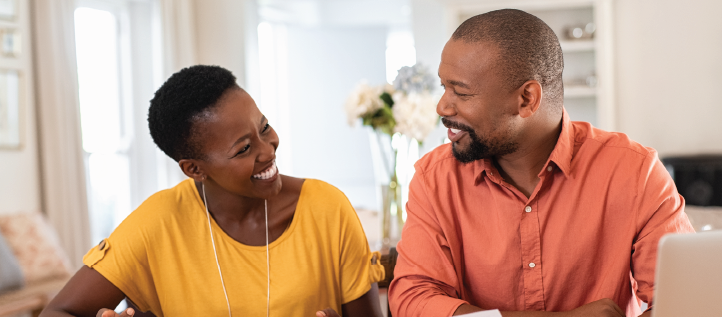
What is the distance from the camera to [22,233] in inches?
139

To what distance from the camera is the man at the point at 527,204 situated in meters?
1.32

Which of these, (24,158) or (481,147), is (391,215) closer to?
(481,147)

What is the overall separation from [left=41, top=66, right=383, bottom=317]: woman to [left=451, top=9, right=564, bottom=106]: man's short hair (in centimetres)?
54

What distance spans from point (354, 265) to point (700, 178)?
371cm

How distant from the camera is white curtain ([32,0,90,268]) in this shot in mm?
3869

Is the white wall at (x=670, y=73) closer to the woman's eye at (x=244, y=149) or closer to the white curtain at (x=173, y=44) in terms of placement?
the white curtain at (x=173, y=44)

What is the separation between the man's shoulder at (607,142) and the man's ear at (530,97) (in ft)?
0.50

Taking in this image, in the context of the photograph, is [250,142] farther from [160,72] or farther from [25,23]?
[160,72]

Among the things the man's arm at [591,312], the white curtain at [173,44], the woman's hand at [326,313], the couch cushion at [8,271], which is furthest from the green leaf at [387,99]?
the white curtain at [173,44]

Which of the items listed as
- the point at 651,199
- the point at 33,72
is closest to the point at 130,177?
the point at 33,72

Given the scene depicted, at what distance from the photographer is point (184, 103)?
56.7 inches

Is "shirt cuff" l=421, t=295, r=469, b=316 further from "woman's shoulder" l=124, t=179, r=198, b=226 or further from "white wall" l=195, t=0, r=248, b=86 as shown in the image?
"white wall" l=195, t=0, r=248, b=86

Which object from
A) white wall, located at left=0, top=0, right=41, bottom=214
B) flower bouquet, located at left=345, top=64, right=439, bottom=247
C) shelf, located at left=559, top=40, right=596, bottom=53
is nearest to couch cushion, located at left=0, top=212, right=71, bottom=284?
white wall, located at left=0, top=0, right=41, bottom=214

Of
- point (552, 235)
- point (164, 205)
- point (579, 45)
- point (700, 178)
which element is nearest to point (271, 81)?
point (579, 45)
